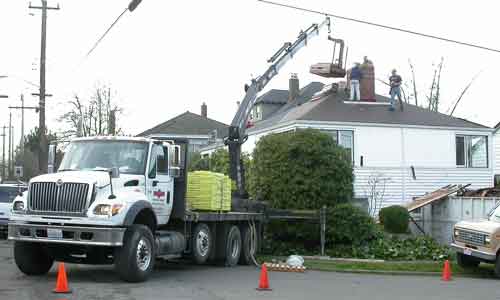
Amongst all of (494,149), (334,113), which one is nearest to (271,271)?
(334,113)

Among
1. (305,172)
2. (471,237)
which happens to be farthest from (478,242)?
(305,172)

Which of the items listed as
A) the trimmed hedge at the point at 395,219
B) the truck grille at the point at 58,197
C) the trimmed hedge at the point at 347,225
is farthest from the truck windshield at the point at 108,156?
the trimmed hedge at the point at 395,219

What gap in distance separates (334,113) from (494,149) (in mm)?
9622

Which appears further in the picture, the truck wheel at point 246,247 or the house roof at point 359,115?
the house roof at point 359,115

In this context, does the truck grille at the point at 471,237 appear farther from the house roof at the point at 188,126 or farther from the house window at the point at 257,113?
the house roof at the point at 188,126

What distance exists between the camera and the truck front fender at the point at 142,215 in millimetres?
13711

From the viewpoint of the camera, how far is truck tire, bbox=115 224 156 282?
13.5 m

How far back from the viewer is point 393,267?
65.0ft

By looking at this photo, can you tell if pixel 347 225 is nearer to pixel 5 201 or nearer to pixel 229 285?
pixel 229 285

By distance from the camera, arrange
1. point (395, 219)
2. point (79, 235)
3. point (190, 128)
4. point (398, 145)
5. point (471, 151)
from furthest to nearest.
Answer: point (190, 128) < point (471, 151) < point (398, 145) < point (395, 219) < point (79, 235)

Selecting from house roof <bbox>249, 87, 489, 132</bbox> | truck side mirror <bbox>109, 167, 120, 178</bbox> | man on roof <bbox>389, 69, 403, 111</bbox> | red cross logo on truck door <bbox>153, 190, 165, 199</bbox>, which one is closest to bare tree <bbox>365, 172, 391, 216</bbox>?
house roof <bbox>249, 87, 489, 132</bbox>

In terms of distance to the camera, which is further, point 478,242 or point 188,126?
point 188,126

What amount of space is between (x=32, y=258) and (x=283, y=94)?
43.8 m

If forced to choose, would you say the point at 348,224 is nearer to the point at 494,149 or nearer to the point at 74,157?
the point at 74,157
